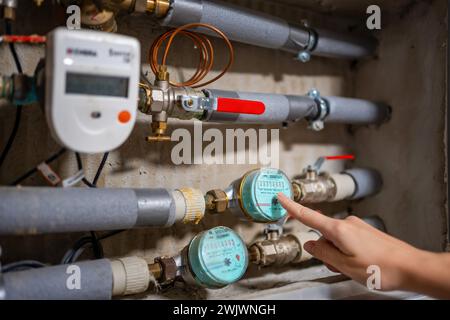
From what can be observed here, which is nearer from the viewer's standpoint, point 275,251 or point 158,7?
point 158,7

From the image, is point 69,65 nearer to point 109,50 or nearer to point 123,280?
point 109,50

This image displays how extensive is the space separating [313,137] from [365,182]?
0.17 metres

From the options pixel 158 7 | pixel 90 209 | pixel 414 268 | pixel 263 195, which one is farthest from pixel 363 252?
pixel 158 7

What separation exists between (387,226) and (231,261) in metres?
0.52

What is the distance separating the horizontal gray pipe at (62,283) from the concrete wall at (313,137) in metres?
0.15

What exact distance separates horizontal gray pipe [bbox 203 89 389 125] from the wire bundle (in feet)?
0.25

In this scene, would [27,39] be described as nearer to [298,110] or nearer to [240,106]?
[240,106]

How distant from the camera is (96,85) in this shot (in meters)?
0.62

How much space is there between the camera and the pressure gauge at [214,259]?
2.54ft

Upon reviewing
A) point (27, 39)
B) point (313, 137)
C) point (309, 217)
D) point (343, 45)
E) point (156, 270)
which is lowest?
point (156, 270)

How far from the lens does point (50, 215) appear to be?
2.09 feet

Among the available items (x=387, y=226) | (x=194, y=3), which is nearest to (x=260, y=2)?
(x=194, y=3)

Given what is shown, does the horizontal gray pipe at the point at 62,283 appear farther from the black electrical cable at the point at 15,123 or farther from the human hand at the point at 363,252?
the human hand at the point at 363,252

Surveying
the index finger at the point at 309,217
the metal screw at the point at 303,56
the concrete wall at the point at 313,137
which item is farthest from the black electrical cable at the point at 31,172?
the metal screw at the point at 303,56
